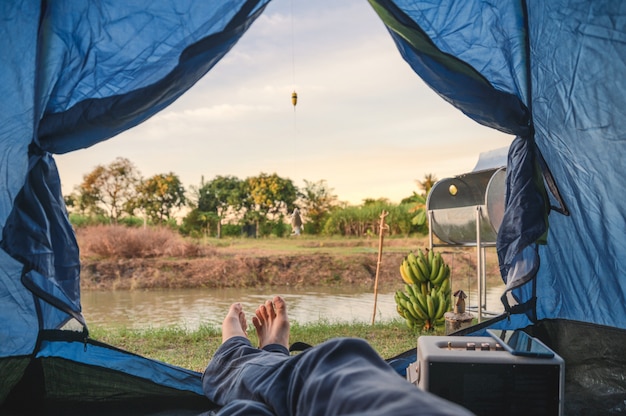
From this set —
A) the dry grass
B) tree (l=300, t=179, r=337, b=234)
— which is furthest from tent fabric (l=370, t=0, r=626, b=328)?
tree (l=300, t=179, r=337, b=234)

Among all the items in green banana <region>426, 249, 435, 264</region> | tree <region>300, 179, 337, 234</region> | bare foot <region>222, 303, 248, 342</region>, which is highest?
tree <region>300, 179, 337, 234</region>

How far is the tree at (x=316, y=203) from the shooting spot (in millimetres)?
13305

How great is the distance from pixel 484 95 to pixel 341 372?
1.68 meters

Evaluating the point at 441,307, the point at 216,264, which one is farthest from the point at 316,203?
the point at 441,307

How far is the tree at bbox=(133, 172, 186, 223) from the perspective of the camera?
13336 millimetres

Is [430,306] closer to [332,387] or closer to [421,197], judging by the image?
[332,387]

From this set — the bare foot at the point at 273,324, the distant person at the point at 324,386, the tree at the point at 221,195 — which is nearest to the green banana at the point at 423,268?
the bare foot at the point at 273,324

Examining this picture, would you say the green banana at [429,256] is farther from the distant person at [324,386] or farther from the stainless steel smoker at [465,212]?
the distant person at [324,386]

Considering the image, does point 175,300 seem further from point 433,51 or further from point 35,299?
point 433,51

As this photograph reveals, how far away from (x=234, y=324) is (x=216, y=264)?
7875 mm

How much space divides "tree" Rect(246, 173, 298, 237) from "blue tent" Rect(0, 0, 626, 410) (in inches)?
437

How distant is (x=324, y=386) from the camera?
94 centimetres

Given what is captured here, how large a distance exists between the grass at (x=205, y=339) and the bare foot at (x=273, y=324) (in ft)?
2.94

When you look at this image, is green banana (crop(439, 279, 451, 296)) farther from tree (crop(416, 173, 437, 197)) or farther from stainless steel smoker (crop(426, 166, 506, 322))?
tree (crop(416, 173, 437, 197))
